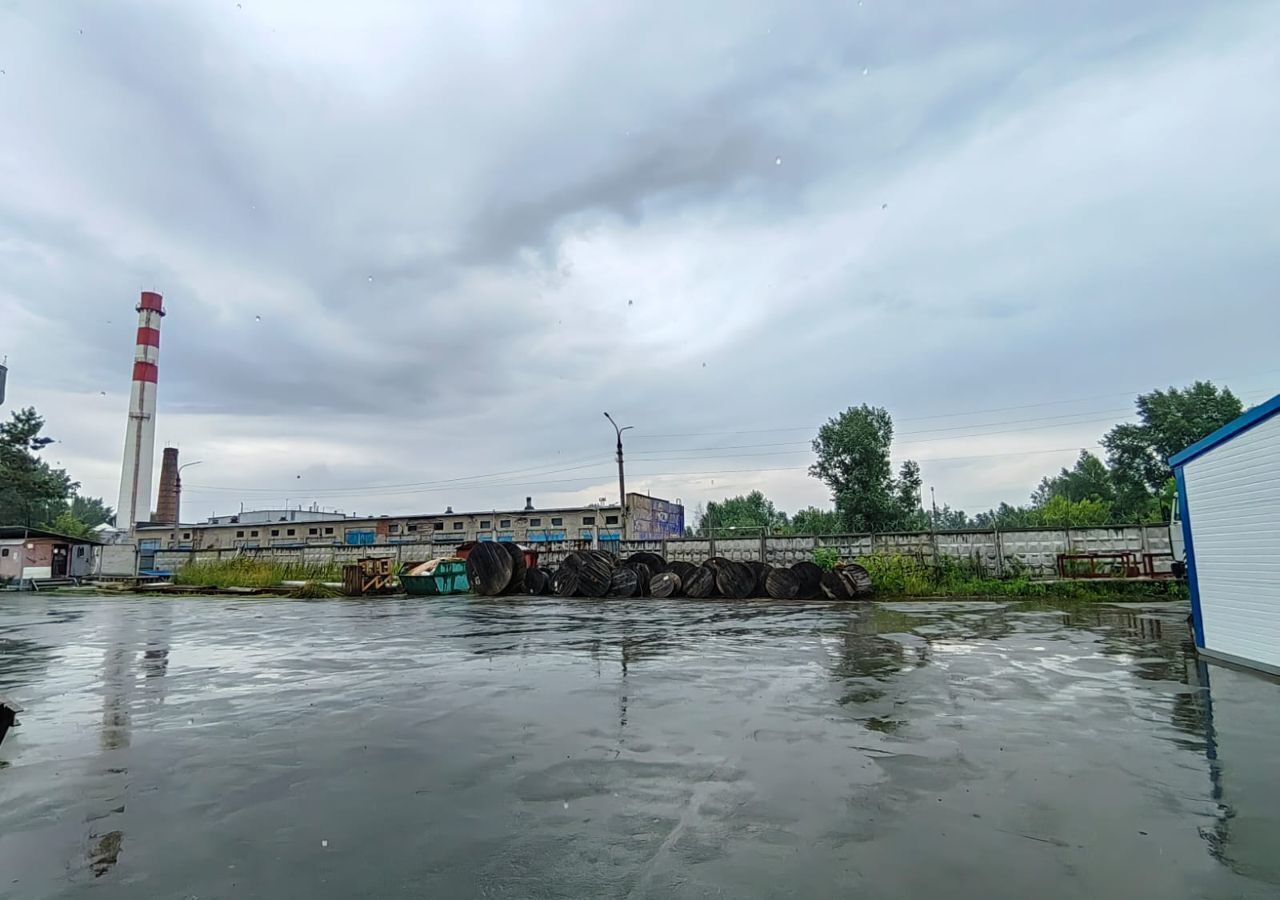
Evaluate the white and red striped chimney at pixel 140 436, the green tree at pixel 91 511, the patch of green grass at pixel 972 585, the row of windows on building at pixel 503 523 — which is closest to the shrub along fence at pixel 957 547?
the patch of green grass at pixel 972 585

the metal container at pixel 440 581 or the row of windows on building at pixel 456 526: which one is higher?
the row of windows on building at pixel 456 526

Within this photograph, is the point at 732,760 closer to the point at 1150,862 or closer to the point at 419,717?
the point at 1150,862

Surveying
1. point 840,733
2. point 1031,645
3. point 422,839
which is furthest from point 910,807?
point 1031,645

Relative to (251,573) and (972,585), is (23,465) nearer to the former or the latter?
(251,573)

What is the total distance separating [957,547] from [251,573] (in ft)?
92.0

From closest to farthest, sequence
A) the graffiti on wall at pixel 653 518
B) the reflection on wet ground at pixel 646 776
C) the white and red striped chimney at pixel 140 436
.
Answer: the reflection on wet ground at pixel 646 776
the graffiti on wall at pixel 653 518
the white and red striped chimney at pixel 140 436

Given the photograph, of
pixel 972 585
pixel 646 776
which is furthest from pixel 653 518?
pixel 646 776

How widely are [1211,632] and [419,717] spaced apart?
30.3 feet

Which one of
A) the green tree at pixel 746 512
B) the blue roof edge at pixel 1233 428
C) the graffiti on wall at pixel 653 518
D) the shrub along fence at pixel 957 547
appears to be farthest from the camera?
the green tree at pixel 746 512

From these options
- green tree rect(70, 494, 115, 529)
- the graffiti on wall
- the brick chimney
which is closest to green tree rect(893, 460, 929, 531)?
the graffiti on wall

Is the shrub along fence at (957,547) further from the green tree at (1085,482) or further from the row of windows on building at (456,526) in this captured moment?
the green tree at (1085,482)

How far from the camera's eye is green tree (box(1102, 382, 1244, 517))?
42.4m

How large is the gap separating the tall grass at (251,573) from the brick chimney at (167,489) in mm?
32629

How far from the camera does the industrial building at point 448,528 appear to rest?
45688mm
